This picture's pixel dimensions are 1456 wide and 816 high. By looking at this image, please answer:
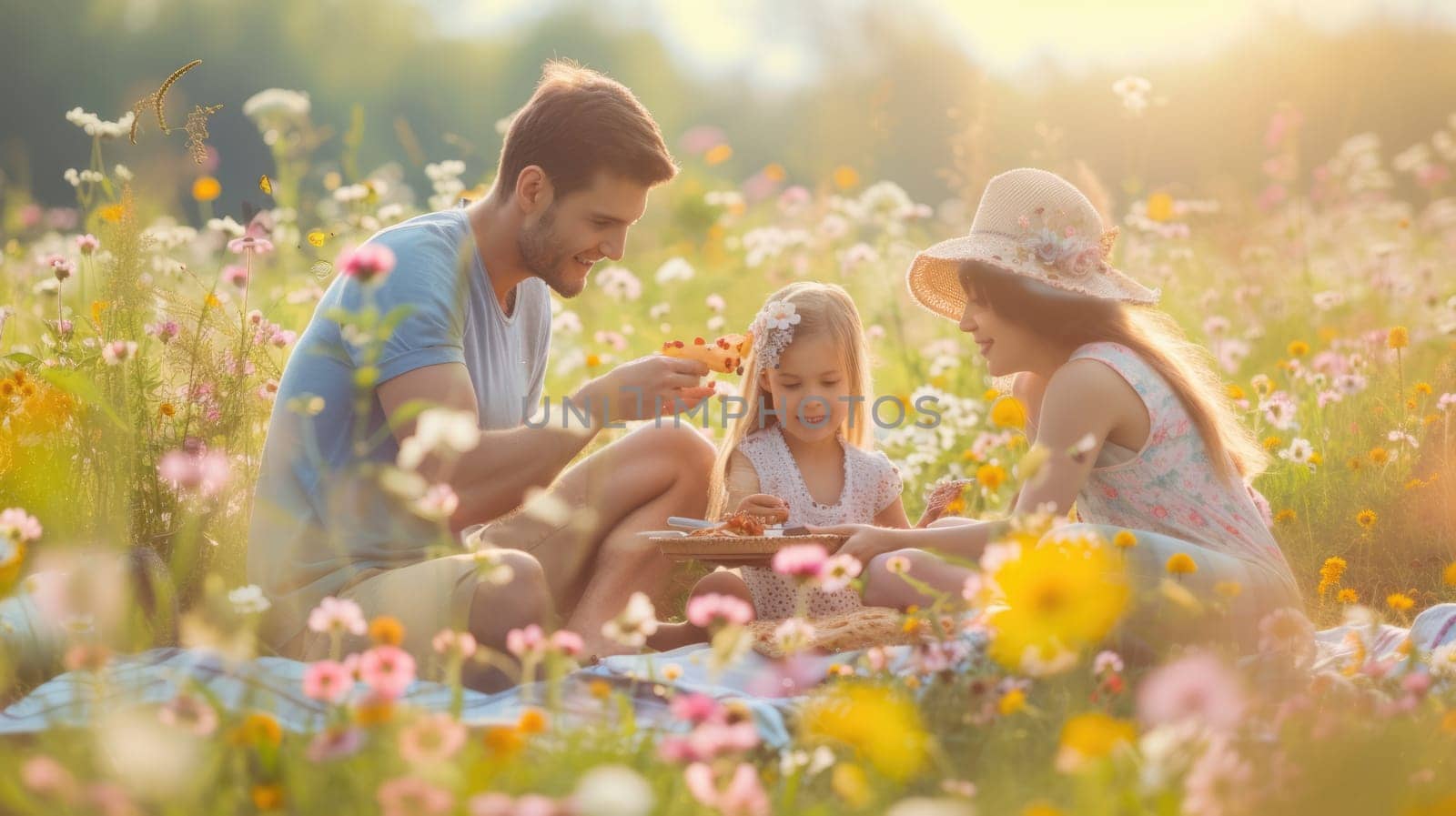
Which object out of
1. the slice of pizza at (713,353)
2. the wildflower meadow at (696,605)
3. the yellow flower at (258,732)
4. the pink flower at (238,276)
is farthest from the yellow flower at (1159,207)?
the yellow flower at (258,732)

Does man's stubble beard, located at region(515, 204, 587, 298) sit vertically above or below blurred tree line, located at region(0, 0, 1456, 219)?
below

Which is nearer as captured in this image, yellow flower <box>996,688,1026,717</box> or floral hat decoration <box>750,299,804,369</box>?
yellow flower <box>996,688,1026,717</box>

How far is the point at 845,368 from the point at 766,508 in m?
0.54

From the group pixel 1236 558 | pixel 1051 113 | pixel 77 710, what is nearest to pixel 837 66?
pixel 1051 113

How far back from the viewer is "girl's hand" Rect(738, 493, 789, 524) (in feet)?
11.9

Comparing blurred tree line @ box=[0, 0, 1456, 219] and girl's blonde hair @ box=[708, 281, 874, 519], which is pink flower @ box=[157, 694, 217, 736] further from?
blurred tree line @ box=[0, 0, 1456, 219]

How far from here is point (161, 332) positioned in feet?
11.9

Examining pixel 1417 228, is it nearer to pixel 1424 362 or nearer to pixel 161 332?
pixel 1424 362

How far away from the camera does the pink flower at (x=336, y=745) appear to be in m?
1.57

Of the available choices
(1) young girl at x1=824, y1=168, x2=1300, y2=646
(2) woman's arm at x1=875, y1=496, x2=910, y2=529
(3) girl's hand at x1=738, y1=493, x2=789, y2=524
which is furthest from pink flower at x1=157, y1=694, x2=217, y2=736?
(2) woman's arm at x1=875, y1=496, x2=910, y2=529

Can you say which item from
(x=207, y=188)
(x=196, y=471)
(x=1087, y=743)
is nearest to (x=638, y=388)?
(x=196, y=471)

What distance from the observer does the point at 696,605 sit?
2.10 m

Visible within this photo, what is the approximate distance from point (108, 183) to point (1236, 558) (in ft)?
10.0

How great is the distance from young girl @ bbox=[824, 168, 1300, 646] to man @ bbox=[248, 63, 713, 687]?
2.10 ft
